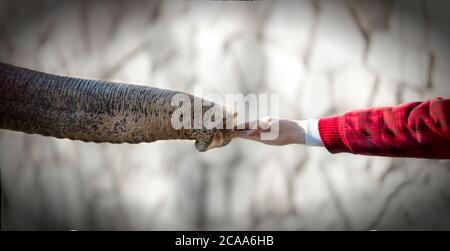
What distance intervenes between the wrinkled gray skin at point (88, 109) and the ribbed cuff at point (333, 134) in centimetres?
28

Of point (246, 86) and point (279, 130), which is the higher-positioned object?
point (246, 86)

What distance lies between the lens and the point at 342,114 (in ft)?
5.87

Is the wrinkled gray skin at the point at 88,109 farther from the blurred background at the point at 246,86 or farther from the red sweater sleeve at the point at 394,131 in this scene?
the red sweater sleeve at the point at 394,131

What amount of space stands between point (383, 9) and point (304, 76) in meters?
0.30

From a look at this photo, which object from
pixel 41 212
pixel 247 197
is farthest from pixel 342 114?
pixel 41 212

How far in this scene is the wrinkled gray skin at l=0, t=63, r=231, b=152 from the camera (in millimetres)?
1709

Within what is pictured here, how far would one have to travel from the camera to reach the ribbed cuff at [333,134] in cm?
175

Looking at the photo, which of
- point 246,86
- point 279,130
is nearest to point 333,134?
point 279,130

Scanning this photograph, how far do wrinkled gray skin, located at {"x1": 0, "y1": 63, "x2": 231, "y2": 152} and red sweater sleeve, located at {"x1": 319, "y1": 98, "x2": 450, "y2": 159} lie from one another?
0.33 m

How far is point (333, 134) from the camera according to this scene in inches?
69.3

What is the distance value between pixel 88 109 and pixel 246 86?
1.56 ft

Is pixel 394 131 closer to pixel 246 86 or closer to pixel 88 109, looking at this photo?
pixel 246 86

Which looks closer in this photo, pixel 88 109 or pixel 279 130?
pixel 88 109

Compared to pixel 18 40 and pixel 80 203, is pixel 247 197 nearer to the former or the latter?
pixel 80 203
